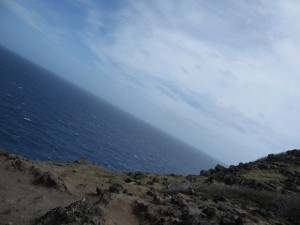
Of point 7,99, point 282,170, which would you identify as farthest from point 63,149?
point 282,170

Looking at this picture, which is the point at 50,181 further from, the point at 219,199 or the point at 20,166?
the point at 219,199

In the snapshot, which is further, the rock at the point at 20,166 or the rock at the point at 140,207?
the rock at the point at 20,166

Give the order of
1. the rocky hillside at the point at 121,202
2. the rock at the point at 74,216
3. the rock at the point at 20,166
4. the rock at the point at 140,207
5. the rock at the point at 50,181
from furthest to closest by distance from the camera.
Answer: the rock at the point at 20,166, the rock at the point at 50,181, the rock at the point at 140,207, the rocky hillside at the point at 121,202, the rock at the point at 74,216

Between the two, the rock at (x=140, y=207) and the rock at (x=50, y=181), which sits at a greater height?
the rock at (x=140, y=207)

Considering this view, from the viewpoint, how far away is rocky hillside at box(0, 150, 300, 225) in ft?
52.1

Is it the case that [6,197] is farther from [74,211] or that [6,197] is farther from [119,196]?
[119,196]

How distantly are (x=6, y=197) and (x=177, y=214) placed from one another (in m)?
8.63

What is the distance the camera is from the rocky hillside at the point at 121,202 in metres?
15.9

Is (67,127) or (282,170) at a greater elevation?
(282,170)

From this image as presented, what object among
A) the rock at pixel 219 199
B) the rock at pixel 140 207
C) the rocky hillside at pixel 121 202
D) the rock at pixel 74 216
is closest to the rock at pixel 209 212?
the rocky hillside at pixel 121 202

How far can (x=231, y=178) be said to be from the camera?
32594 mm

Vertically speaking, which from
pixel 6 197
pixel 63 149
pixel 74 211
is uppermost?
pixel 74 211

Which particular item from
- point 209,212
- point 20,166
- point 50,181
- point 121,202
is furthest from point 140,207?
point 20,166

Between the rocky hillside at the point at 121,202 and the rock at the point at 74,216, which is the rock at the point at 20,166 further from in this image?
the rock at the point at 74,216
